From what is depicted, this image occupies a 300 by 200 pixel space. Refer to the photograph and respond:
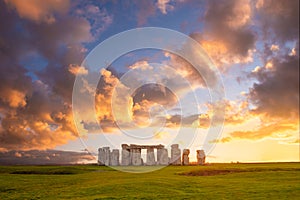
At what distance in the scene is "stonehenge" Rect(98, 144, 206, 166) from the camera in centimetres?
9044

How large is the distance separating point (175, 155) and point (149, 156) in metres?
7.66

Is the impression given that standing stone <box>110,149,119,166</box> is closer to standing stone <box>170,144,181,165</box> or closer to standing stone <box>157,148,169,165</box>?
standing stone <box>157,148,169,165</box>

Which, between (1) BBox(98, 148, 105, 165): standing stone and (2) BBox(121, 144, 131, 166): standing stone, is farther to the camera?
(1) BBox(98, 148, 105, 165): standing stone

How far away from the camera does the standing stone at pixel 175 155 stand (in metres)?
90.9

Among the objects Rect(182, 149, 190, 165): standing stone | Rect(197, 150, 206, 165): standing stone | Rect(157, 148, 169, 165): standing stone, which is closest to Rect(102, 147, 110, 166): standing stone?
Rect(157, 148, 169, 165): standing stone

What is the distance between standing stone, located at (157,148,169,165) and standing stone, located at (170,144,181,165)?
1800mm

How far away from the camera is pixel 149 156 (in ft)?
300

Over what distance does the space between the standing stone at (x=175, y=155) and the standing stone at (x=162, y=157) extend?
1.80 m


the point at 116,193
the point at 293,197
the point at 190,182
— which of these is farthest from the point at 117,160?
the point at 293,197

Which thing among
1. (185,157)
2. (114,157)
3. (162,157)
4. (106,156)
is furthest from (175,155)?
(106,156)

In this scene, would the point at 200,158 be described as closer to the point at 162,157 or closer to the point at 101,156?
the point at 162,157

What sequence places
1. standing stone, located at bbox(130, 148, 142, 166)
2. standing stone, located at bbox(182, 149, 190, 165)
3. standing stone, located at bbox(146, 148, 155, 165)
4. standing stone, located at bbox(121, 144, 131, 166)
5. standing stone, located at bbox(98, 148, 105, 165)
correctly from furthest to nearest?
standing stone, located at bbox(98, 148, 105, 165) → standing stone, located at bbox(121, 144, 131, 166) → standing stone, located at bbox(130, 148, 142, 166) → standing stone, located at bbox(182, 149, 190, 165) → standing stone, located at bbox(146, 148, 155, 165)

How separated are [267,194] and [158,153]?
Result: 65686mm

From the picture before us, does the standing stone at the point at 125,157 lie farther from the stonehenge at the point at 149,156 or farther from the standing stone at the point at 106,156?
the standing stone at the point at 106,156
